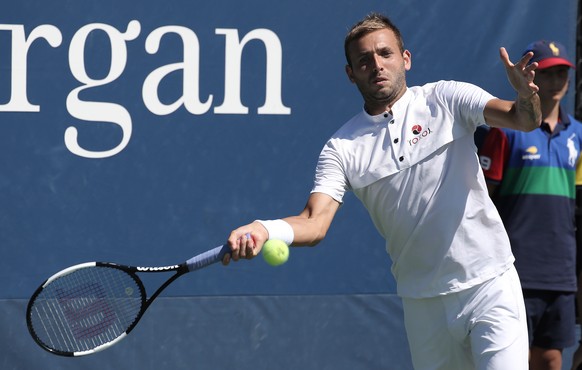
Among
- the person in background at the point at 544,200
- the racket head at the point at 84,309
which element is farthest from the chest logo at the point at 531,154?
the racket head at the point at 84,309

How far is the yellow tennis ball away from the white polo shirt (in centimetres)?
39

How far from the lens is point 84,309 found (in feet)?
13.7

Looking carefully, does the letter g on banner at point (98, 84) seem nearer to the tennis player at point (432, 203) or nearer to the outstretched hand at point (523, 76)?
the tennis player at point (432, 203)

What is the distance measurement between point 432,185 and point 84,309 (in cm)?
140

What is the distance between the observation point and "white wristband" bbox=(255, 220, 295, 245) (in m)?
3.28

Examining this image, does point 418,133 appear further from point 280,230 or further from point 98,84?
point 98,84

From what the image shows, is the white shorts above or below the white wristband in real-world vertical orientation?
below

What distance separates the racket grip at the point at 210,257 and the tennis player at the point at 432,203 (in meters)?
0.34

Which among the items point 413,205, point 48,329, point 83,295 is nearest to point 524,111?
point 413,205

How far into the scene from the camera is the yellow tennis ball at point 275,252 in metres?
3.18

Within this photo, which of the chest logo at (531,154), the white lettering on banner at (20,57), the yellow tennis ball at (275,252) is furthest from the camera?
the white lettering on banner at (20,57)

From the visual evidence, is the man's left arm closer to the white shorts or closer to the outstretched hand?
the outstretched hand

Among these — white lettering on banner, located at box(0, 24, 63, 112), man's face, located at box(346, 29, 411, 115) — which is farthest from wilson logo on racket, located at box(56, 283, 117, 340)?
man's face, located at box(346, 29, 411, 115)

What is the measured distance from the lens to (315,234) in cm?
344
